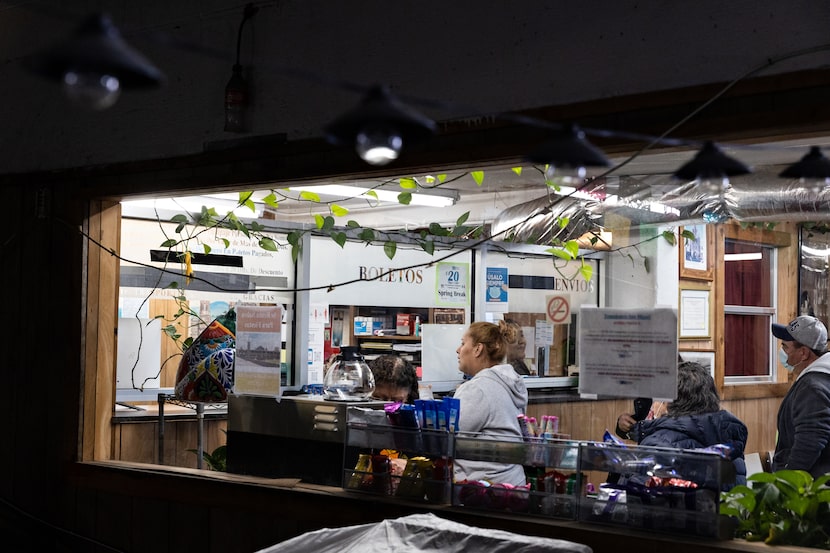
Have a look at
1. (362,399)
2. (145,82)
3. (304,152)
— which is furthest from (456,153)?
(145,82)

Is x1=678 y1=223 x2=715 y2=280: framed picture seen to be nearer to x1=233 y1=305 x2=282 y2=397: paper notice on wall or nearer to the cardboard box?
the cardboard box

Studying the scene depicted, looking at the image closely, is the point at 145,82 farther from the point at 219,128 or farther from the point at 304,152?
the point at 219,128

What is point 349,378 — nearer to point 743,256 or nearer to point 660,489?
point 660,489

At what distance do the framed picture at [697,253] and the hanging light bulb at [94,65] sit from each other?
3677 mm

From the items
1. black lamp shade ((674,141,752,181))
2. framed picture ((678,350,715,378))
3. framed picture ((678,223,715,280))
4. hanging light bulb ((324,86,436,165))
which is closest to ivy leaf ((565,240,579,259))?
framed picture ((678,223,715,280))

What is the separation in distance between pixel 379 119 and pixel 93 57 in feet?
1.40

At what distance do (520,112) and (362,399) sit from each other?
1.31 metres

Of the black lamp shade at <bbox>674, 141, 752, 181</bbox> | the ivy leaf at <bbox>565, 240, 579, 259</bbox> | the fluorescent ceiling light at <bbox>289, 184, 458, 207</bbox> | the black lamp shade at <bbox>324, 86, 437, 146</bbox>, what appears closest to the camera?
the black lamp shade at <bbox>324, 86, 437, 146</bbox>

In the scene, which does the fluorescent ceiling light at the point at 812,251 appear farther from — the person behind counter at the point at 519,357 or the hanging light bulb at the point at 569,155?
the hanging light bulb at the point at 569,155

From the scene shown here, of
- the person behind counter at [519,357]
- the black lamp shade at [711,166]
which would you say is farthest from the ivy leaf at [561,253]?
the black lamp shade at [711,166]

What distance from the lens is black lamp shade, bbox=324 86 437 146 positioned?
1.50 m

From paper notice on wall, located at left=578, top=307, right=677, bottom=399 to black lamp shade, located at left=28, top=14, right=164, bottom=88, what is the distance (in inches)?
74.7

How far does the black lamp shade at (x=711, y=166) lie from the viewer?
1.77m

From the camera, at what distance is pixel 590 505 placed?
113 inches
